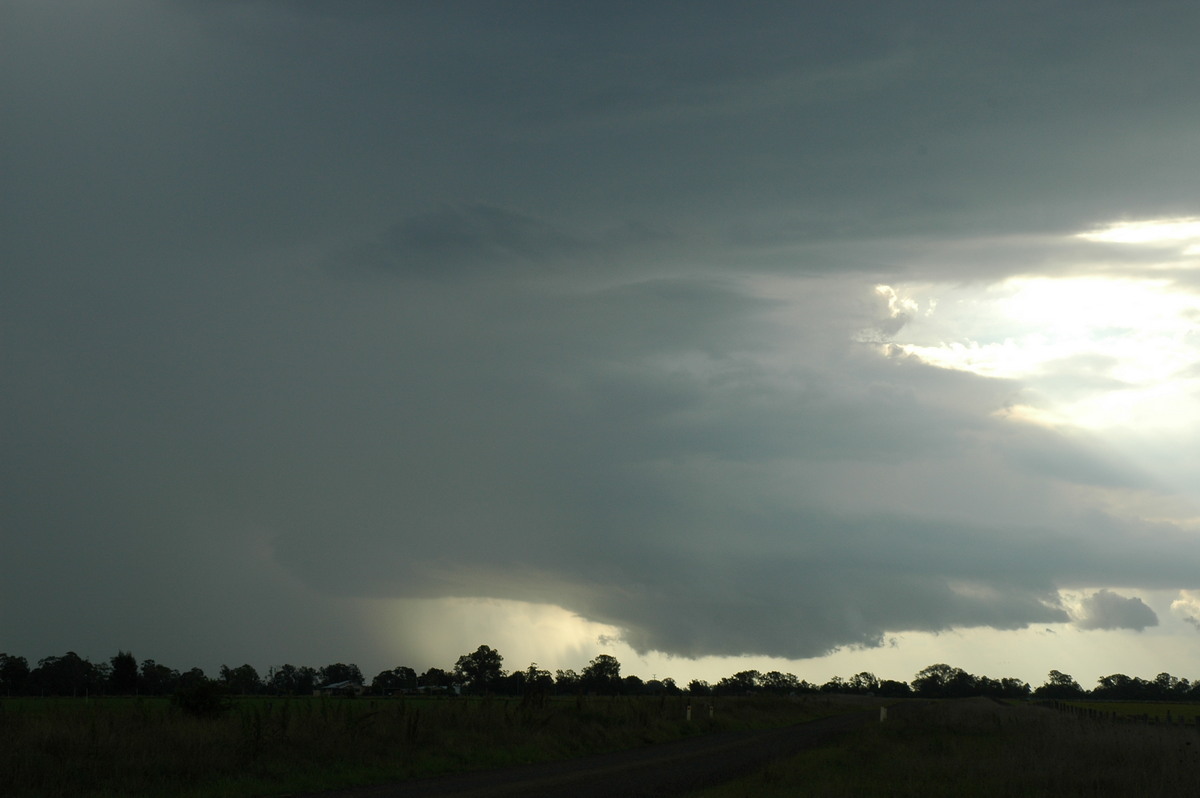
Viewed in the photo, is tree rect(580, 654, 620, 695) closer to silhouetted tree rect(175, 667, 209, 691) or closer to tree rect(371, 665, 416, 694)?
tree rect(371, 665, 416, 694)

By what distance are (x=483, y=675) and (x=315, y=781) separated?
169 m

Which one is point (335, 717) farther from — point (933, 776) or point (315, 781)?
point (933, 776)

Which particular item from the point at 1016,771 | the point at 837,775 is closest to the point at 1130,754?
the point at 1016,771

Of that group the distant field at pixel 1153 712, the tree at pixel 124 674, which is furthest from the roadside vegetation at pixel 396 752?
the tree at pixel 124 674

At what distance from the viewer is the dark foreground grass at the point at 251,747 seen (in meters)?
18.4

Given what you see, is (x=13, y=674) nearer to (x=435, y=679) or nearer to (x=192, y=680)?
(x=435, y=679)

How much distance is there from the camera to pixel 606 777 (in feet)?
76.7

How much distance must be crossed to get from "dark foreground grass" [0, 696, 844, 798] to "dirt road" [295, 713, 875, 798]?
1.50 m

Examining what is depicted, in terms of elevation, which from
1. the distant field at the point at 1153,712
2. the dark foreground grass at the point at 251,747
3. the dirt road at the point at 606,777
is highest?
the dark foreground grass at the point at 251,747

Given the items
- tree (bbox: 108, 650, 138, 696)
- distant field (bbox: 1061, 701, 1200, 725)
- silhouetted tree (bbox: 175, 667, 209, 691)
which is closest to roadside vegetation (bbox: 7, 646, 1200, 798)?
silhouetted tree (bbox: 175, 667, 209, 691)

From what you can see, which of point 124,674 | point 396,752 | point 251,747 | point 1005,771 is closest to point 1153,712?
point 1005,771

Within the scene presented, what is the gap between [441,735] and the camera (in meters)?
28.9

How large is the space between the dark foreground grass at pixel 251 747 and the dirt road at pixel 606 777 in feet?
4.93

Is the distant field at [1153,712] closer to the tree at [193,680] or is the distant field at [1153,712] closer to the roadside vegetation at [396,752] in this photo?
the roadside vegetation at [396,752]
